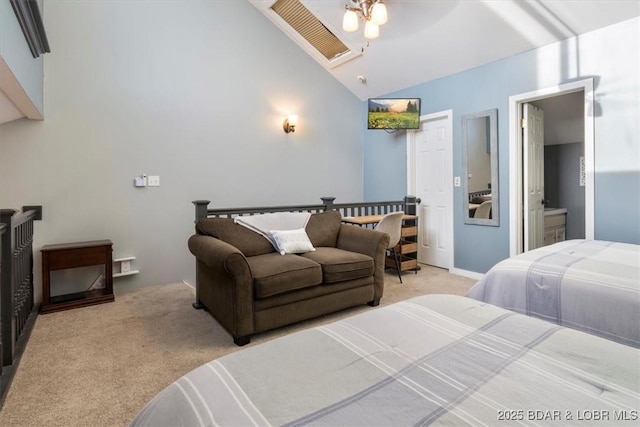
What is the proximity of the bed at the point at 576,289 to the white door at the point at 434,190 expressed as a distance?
2.21m

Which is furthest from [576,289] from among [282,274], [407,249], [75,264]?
[75,264]

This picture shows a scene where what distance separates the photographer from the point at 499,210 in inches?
150

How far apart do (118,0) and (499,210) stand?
469 centimetres

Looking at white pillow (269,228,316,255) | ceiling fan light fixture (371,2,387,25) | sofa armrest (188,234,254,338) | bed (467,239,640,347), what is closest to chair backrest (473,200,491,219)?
bed (467,239,640,347)

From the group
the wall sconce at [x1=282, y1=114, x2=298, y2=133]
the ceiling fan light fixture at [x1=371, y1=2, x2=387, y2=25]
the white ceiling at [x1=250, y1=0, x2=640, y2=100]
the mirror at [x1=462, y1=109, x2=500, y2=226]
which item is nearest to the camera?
the white ceiling at [x1=250, y1=0, x2=640, y2=100]

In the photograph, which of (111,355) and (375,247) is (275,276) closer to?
(375,247)

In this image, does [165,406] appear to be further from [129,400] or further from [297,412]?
[129,400]

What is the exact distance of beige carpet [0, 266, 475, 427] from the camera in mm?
1647

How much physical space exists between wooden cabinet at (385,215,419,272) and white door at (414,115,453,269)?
14.7 inches

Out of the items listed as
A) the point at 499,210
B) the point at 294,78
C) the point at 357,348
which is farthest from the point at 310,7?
the point at 357,348

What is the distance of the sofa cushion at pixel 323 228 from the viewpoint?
3.34 metres

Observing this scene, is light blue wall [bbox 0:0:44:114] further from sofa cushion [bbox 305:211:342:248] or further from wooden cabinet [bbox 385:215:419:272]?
wooden cabinet [bbox 385:215:419:272]

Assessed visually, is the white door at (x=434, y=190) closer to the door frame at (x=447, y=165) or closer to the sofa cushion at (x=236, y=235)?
the door frame at (x=447, y=165)

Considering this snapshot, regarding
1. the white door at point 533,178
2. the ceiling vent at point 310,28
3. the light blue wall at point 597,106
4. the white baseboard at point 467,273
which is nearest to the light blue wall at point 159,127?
the ceiling vent at point 310,28
